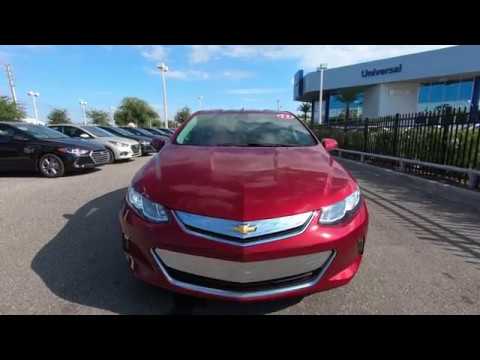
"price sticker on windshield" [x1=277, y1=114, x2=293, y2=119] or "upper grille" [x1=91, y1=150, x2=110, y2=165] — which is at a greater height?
"price sticker on windshield" [x1=277, y1=114, x2=293, y2=119]

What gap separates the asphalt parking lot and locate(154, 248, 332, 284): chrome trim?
481 millimetres

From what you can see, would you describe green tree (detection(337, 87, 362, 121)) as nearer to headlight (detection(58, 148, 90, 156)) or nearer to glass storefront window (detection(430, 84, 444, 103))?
glass storefront window (detection(430, 84, 444, 103))

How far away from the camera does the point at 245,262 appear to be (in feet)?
5.41

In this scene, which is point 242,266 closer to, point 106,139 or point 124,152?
point 124,152

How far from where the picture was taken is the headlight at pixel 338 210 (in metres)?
1.80

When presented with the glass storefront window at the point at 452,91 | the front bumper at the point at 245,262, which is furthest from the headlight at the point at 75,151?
the glass storefront window at the point at 452,91

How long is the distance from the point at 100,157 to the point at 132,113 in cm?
4946

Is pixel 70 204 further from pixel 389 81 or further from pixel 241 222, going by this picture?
pixel 389 81

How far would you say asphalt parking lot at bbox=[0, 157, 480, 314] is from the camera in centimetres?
210

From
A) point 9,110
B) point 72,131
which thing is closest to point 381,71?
point 72,131

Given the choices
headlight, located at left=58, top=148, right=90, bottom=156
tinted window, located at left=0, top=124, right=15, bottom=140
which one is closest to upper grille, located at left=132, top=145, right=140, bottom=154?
headlight, located at left=58, top=148, right=90, bottom=156

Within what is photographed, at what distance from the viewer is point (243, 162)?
7.60 feet

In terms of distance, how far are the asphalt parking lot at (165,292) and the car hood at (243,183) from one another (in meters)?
0.84
